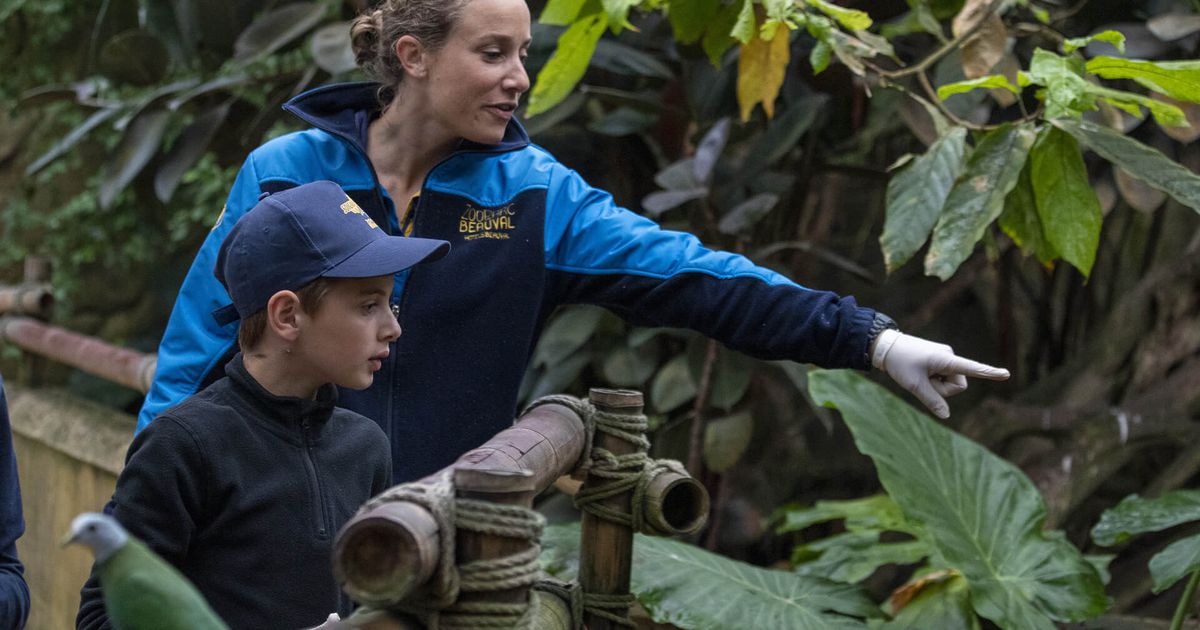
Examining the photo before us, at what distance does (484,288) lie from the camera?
1.85 metres

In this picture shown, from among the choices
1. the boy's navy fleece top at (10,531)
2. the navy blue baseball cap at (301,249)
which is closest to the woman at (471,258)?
the boy's navy fleece top at (10,531)

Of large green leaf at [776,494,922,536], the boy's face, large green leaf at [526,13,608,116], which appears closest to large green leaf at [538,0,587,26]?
large green leaf at [526,13,608,116]

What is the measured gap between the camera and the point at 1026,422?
3352mm

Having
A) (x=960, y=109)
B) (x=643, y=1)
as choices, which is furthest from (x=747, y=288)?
(x=960, y=109)

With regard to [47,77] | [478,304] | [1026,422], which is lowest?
[1026,422]

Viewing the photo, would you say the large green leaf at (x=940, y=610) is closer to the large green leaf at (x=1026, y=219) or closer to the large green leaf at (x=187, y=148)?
the large green leaf at (x=1026, y=219)

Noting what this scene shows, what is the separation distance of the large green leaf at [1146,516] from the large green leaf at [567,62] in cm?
124

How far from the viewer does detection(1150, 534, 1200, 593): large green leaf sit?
88.5 inches

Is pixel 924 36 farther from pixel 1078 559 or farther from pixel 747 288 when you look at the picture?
pixel 747 288

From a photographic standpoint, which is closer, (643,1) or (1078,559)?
(643,1)

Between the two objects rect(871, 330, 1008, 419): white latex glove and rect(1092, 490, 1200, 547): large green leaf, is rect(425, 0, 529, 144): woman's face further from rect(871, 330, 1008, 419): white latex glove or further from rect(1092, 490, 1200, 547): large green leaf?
rect(1092, 490, 1200, 547): large green leaf

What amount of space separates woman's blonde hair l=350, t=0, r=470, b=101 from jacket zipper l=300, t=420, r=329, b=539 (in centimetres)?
64

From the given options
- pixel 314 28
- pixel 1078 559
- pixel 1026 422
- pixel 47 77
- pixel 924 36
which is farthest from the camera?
pixel 47 77

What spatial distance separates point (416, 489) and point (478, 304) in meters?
0.75
